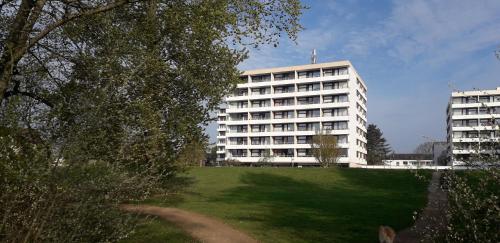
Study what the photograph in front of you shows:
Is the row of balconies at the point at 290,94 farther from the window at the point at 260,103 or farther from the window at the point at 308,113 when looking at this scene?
the window at the point at 308,113

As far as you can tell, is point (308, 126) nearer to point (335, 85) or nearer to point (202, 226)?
point (335, 85)

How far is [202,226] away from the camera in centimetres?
1622

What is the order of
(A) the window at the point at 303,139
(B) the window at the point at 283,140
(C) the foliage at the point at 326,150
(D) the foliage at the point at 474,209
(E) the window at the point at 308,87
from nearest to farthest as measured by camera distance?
(D) the foliage at the point at 474,209, (C) the foliage at the point at 326,150, (A) the window at the point at 303,139, (E) the window at the point at 308,87, (B) the window at the point at 283,140

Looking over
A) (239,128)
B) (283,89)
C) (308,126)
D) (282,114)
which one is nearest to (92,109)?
(308,126)

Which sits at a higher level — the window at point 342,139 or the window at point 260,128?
the window at point 260,128

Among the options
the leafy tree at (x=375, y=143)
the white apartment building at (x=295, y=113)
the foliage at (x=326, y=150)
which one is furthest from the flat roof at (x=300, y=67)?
the leafy tree at (x=375, y=143)

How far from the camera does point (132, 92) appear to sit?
32.6 feet

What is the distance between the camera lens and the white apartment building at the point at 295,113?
319ft

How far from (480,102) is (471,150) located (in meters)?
0.92

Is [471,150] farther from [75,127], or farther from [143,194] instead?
[75,127]

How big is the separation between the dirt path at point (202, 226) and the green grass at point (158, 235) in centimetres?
38

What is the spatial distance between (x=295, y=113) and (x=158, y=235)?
89683 millimetres

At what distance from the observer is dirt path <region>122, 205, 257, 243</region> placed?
1390 centimetres

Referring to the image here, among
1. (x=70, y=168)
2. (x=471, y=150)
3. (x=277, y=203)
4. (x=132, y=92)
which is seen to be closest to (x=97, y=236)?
(x=70, y=168)
